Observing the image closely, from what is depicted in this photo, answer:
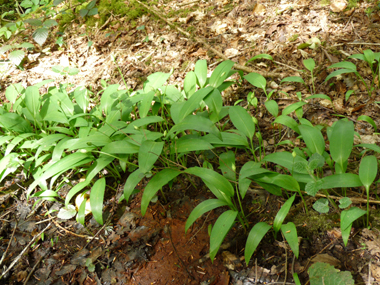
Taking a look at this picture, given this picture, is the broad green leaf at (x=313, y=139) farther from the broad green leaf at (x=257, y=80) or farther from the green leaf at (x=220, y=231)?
the broad green leaf at (x=257, y=80)

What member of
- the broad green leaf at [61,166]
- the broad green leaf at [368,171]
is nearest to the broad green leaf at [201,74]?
the broad green leaf at [61,166]

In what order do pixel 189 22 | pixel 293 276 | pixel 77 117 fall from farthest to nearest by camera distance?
pixel 189 22, pixel 77 117, pixel 293 276

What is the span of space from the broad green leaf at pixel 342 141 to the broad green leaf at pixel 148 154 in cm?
102

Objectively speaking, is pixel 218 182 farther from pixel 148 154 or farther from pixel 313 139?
pixel 313 139

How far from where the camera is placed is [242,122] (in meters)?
1.90

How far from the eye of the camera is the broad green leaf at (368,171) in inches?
54.6

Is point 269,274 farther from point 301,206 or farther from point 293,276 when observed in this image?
point 301,206

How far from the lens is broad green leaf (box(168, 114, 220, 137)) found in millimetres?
1656

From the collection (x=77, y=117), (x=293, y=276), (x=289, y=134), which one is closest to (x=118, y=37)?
(x=77, y=117)

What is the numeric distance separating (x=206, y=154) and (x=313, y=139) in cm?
77

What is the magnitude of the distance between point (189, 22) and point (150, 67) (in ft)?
2.90

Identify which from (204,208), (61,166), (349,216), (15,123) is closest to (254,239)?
(204,208)

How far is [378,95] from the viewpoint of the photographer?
84.0 inches

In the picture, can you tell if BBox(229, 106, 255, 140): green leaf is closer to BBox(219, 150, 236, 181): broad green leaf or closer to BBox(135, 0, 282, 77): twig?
BBox(219, 150, 236, 181): broad green leaf
